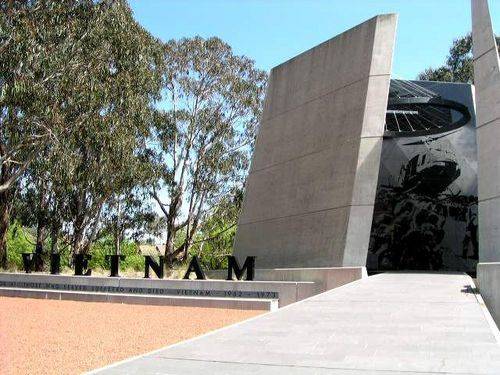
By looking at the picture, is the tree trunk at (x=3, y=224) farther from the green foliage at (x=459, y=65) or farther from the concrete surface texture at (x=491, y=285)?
the green foliage at (x=459, y=65)

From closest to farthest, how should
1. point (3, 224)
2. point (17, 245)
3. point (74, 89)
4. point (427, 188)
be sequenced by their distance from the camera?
point (74, 89)
point (427, 188)
point (3, 224)
point (17, 245)

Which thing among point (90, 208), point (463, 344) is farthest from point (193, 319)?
point (90, 208)

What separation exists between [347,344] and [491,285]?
6253mm

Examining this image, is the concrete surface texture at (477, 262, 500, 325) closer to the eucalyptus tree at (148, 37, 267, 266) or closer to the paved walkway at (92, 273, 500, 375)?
the paved walkway at (92, 273, 500, 375)

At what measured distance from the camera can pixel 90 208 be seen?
93.8ft

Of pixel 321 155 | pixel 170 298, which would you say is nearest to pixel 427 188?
pixel 321 155

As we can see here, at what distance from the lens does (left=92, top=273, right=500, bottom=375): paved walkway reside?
506cm

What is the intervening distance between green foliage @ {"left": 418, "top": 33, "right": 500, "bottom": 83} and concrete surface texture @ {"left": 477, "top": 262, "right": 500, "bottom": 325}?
3117 cm

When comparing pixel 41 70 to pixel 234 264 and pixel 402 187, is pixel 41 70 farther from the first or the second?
pixel 402 187

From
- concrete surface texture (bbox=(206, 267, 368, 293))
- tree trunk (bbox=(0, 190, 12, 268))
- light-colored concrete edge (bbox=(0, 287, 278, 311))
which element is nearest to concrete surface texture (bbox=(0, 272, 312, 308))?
light-colored concrete edge (bbox=(0, 287, 278, 311))

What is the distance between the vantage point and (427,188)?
862 inches

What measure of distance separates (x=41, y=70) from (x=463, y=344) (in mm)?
17396

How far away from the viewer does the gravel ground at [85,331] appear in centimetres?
693

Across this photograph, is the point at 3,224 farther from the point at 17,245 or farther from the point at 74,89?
the point at 17,245
